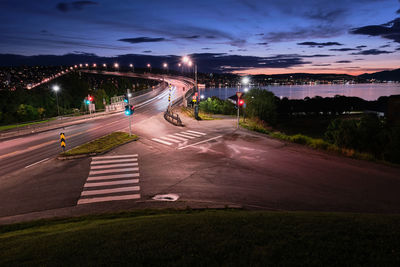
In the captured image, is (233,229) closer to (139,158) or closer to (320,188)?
(320,188)

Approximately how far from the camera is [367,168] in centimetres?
1485

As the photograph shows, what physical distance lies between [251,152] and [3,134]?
26.7 meters

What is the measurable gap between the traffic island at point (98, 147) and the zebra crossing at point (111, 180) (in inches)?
43.0

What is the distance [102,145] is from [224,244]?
17.9 m

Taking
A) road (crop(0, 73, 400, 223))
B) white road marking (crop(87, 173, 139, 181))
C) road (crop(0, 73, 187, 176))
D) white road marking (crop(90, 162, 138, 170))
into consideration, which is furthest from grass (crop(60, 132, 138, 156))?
white road marking (crop(87, 173, 139, 181))

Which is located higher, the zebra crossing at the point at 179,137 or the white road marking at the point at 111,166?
the zebra crossing at the point at 179,137

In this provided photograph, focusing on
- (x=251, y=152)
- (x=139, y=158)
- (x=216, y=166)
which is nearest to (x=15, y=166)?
(x=139, y=158)

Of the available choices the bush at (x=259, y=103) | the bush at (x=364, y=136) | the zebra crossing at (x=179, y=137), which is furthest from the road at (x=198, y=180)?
the bush at (x=259, y=103)

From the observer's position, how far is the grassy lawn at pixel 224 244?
16.5 ft

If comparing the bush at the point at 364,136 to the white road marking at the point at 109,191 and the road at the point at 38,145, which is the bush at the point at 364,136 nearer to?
the white road marking at the point at 109,191

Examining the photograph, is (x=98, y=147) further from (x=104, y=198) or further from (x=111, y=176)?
(x=104, y=198)

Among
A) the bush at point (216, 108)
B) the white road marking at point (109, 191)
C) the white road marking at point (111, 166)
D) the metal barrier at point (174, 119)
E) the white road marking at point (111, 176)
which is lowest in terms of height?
the white road marking at point (109, 191)

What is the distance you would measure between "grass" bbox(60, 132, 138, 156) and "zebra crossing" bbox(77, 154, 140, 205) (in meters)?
1.46

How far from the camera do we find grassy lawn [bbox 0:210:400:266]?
5016 millimetres
